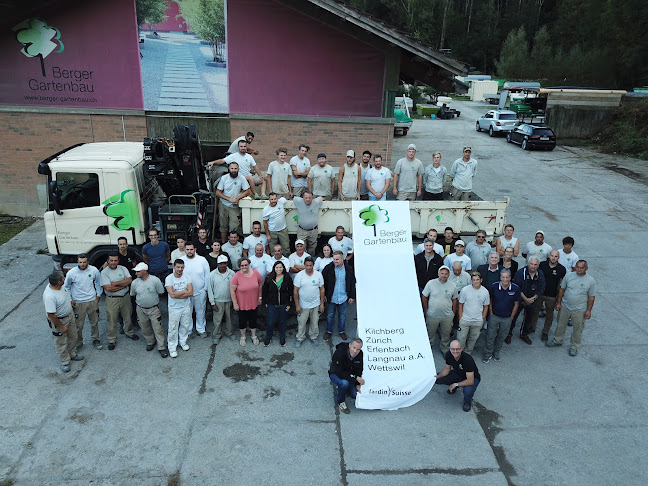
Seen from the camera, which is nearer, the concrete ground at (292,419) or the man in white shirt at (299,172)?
the concrete ground at (292,419)

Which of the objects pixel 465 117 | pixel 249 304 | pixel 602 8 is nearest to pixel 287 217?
pixel 249 304

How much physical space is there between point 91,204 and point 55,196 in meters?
0.58

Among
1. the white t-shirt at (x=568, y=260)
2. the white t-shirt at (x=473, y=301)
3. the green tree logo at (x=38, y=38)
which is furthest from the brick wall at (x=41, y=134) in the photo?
the white t-shirt at (x=568, y=260)

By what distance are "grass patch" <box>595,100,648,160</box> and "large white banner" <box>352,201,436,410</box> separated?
19.8 m

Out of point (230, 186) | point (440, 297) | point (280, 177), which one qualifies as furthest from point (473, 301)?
point (230, 186)

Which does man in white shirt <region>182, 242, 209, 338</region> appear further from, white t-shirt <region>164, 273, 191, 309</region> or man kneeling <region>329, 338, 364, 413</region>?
man kneeling <region>329, 338, 364, 413</region>

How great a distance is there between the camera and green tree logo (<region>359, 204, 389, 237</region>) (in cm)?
941

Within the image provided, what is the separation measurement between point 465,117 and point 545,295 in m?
32.0

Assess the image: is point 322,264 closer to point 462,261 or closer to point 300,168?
point 462,261

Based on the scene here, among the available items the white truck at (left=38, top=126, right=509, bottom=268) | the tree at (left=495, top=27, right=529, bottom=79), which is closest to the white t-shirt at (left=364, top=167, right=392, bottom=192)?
the white truck at (left=38, top=126, right=509, bottom=268)

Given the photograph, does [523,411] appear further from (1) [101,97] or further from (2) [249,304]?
(1) [101,97]

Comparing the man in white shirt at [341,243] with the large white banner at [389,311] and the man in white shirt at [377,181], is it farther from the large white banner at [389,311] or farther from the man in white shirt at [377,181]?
the man in white shirt at [377,181]

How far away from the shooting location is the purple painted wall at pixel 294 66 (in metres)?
13.5

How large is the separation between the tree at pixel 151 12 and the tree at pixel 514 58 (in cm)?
4886
